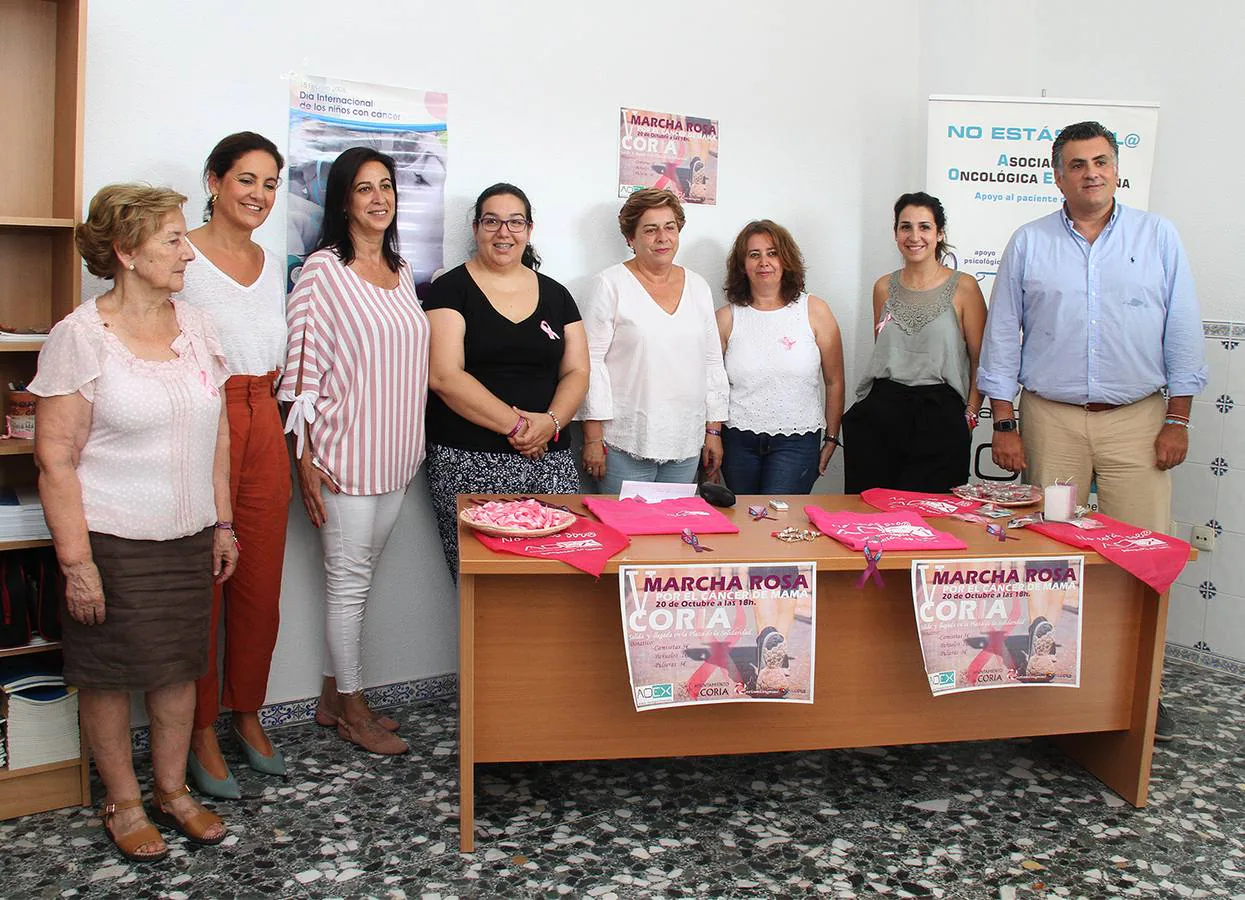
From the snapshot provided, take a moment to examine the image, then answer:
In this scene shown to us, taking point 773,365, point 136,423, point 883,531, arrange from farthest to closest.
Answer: point 773,365
point 883,531
point 136,423

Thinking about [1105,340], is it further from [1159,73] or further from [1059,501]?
[1159,73]

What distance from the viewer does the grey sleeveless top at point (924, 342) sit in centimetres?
346

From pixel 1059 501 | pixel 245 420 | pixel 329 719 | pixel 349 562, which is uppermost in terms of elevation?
pixel 245 420

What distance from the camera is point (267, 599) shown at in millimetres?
2832

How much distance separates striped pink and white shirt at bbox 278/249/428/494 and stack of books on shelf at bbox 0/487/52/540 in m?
0.63

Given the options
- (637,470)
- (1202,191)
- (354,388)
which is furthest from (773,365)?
(1202,191)

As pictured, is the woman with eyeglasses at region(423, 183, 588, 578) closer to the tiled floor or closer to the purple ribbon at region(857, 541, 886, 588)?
the tiled floor

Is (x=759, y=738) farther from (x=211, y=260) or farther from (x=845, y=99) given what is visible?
(x=845, y=99)

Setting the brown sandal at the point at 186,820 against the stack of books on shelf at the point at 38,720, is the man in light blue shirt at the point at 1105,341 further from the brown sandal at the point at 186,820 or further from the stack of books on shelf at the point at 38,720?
the stack of books on shelf at the point at 38,720

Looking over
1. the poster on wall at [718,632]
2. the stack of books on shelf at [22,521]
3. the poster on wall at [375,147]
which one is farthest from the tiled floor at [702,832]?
the poster on wall at [375,147]

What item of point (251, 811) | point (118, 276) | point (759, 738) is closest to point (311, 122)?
point (118, 276)

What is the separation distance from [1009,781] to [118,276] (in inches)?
99.6

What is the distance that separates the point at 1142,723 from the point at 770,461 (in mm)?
1434

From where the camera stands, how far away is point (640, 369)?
11.3ft
